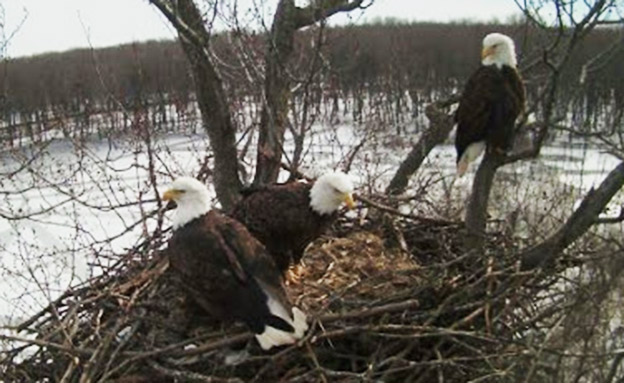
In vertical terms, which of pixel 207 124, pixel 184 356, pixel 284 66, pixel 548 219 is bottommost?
pixel 548 219

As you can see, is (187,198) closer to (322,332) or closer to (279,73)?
(322,332)

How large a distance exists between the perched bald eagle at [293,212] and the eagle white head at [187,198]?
35 centimetres

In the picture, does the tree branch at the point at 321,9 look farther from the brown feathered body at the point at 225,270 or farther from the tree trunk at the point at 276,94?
the brown feathered body at the point at 225,270

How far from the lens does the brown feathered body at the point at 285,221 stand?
378 centimetres

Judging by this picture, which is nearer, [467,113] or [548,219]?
[467,113]

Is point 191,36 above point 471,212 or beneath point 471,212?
above

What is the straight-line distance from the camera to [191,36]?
14.5ft

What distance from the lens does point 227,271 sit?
3369 mm

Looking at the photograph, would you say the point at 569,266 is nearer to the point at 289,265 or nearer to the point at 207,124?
the point at 289,265

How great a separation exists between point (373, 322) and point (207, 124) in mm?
2266

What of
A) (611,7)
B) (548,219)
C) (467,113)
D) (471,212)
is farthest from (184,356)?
(548,219)

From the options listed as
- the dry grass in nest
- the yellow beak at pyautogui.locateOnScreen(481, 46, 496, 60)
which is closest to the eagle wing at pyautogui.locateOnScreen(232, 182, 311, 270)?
the dry grass in nest

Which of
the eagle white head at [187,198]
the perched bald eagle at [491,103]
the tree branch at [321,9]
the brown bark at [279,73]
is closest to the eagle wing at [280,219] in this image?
the eagle white head at [187,198]

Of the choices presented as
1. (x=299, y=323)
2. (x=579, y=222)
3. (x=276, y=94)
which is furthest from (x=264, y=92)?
(x=579, y=222)
